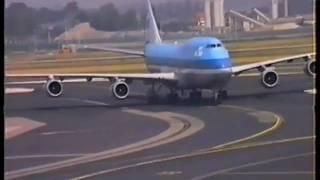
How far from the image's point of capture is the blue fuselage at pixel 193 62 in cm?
586

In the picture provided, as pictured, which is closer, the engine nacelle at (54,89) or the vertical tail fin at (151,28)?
the vertical tail fin at (151,28)

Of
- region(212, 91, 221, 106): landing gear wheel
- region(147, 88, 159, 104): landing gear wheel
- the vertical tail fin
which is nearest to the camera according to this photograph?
the vertical tail fin

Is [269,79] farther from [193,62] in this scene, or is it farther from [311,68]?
[311,68]

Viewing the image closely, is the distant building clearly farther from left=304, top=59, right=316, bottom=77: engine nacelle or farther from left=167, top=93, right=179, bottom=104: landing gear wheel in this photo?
left=167, top=93, right=179, bottom=104: landing gear wheel

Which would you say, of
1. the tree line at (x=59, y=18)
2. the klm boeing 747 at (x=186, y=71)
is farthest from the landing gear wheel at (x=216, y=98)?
the tree line at (x=59, y=18)

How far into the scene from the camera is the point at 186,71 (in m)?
6.63

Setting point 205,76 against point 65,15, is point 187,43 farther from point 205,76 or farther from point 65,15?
point 65,15

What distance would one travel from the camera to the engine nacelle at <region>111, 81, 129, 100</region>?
6322 millimetres

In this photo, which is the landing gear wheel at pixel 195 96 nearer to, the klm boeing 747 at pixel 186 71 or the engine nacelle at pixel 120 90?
the klm boeing 747 at pixel 186 71

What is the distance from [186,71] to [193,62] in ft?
0.45

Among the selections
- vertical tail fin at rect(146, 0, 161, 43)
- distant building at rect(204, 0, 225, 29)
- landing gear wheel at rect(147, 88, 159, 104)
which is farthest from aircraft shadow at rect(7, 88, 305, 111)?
distant building at rect(204, 0, 225, 29)

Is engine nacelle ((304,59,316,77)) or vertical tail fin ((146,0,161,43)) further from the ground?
vertical tail fin ((146,0,161,43))
